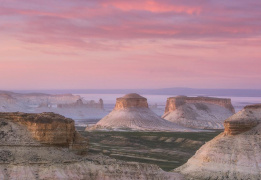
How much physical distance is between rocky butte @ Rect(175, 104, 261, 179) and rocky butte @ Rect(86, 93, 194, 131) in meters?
88.6

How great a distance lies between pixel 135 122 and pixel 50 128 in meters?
106

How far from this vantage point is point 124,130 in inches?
5349

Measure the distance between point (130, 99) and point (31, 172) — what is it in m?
114

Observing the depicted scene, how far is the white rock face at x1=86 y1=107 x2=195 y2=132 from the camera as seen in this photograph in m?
141

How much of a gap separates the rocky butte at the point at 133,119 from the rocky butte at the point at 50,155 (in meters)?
99.8

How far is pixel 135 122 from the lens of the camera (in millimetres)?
143750

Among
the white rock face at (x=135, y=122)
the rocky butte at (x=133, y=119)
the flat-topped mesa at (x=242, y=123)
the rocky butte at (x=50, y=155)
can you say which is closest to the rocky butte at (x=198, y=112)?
the rocky butte at (x=133, y=119)

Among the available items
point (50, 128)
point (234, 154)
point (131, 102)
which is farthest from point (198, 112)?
point (50, 128)

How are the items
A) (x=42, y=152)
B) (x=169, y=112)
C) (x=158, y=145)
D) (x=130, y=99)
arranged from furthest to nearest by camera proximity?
(x=169, y=112)
(x=130, y=99)
(x=158, y=145)
(x=42, y=152)

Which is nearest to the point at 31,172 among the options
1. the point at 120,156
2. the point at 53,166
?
the point at 53,166

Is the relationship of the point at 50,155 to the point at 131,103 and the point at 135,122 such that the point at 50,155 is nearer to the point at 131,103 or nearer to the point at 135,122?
the point at 135,122

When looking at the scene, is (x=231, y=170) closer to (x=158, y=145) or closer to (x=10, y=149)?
(x=10, y=149)

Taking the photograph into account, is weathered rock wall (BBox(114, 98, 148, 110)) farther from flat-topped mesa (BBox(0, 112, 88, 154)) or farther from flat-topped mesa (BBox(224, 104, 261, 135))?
flat-topped mesa (BBox(0, 112, 88, 154))

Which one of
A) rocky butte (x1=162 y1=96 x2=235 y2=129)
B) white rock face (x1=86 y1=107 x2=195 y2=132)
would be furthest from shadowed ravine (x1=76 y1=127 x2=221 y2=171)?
rocky butte (x1=162 y1=96 x2=235 y2=129)
